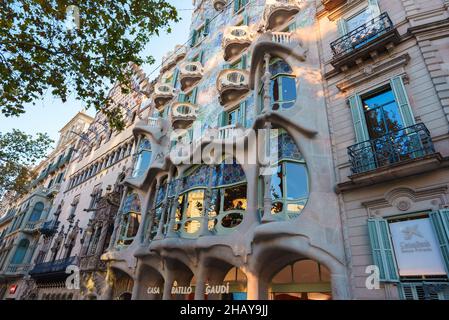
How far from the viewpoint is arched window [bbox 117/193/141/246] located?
54.0ft

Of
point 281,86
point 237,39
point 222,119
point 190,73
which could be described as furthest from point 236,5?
point 281,86

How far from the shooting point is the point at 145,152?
19.0 m

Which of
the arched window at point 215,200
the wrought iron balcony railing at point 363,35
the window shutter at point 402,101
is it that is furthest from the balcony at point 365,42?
the arched window at point 215,200

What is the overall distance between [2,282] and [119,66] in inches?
1333

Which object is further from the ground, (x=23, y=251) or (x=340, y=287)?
(x=23, y=251)

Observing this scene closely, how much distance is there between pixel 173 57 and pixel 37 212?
85.0 feet

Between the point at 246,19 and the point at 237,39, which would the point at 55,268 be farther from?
the point at 246,19

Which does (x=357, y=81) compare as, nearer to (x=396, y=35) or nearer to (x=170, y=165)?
(x=396, y=35)

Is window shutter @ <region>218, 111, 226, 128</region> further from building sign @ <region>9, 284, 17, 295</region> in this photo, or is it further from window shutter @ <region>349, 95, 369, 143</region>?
building sign @ <region>9, 284, 17, 295</region>

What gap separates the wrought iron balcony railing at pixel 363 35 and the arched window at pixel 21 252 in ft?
120

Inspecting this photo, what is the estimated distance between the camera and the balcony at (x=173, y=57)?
2344 centimetres

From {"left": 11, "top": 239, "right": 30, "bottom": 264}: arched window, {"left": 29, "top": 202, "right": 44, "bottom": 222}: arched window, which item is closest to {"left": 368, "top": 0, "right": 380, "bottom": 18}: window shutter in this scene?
{"left": 11, "top": 239, "right": 30, "bottom": 264}: arched window

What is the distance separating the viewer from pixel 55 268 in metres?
21.6

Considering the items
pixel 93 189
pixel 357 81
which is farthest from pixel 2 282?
pixel 357 81
